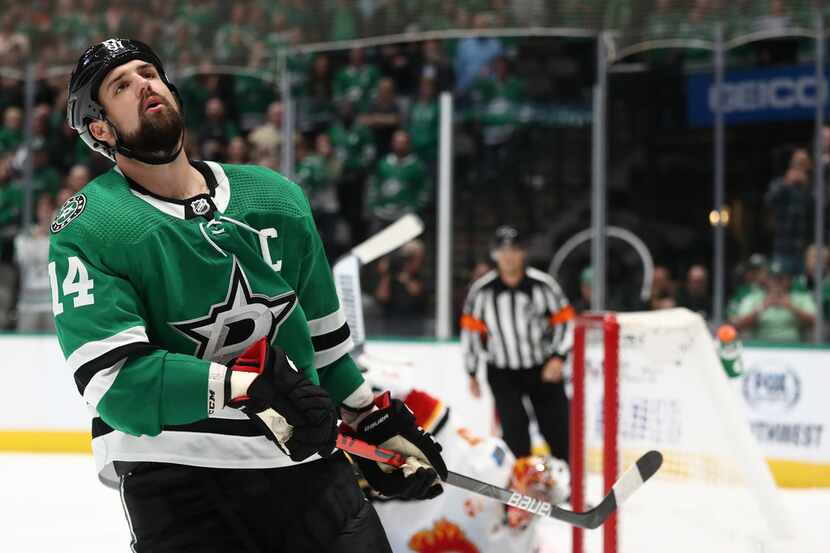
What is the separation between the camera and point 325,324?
1.69 meters

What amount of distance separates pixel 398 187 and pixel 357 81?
0.79 metres

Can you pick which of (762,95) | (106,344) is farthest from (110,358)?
(762,95)

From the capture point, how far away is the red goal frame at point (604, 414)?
3.04 m

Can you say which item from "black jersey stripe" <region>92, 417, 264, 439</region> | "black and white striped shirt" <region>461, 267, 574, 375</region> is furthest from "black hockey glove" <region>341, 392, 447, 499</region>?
"black and white striped shirt" <region>461, 267, 574, 375</region>

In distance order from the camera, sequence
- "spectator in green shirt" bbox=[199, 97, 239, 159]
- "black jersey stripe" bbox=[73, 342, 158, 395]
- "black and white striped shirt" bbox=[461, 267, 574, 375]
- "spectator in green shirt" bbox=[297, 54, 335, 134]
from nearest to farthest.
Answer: "black jersey stripe" bbox=[73, 342, 158, 395], "black and white striped shirt" bbox=[461, 267, 574, 375], "spectator in green shirt" bbox=[297, 54, 335, 134], "spectator in green shirt" bbox=[199, 97, 239, 159]

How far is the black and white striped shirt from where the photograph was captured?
16.5 feet

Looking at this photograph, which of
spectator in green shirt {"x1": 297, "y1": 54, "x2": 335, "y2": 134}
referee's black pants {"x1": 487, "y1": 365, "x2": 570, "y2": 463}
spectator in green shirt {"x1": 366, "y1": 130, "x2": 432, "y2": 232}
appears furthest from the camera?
spectator in green shirt {"x1": 297, "y1": 54, "x2": 335, "y2": 134}

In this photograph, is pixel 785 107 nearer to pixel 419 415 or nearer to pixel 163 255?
pixel 419 415

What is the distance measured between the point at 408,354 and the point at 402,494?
440 cm

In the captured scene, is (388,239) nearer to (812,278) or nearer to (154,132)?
(154,132)

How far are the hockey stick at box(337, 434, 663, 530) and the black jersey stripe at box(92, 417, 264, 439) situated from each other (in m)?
0.18

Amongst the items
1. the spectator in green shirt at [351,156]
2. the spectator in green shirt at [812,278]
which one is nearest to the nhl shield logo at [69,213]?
the spectator in green shirt at [812,278]

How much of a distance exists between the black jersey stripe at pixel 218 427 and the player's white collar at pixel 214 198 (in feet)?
0.86

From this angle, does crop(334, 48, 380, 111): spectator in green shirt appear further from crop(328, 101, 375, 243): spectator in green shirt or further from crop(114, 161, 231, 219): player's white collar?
crop(114, 161, 231, 219): player's white collar
